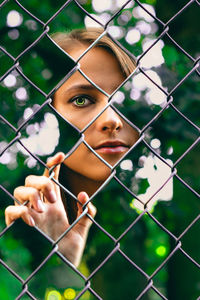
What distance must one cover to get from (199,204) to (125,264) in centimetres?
110

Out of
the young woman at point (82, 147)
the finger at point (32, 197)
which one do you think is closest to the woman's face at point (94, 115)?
the young woman at point (82, 147)

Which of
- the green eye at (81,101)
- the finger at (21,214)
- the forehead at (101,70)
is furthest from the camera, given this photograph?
the forehead at (101,70)

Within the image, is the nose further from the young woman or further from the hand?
the hand

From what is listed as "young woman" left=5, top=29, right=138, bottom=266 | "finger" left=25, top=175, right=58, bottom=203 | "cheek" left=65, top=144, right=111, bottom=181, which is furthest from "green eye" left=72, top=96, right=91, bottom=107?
"finger" left=25, top=175, right=58, bottom=203

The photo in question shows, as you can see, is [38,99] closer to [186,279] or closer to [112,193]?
[112,193]

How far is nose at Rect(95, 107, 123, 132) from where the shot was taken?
1.38 metres

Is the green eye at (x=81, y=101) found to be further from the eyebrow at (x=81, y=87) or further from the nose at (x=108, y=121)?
the nose at (x=108, y=121)

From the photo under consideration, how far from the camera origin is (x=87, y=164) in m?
1.63

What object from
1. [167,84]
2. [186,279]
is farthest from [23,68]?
[186,279]

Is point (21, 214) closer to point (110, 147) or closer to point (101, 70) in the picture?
point (110, 147)

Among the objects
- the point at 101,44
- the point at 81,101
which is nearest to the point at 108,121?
the point at 81,101

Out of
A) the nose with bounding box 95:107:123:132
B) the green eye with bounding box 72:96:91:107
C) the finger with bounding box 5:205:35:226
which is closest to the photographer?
the finger with bounding box 5:205:35:226

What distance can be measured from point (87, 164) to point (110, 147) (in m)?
0.17

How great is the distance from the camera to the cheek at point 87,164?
5.25 ft
